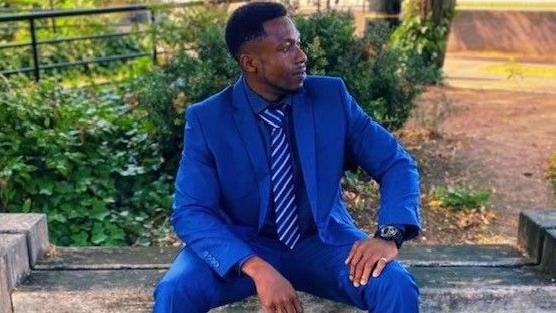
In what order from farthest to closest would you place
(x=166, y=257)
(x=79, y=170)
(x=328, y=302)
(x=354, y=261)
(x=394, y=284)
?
(x=79, y=170)
(x=166, y=257)
(x=328, y=302)
(x=354, y=261)
(x=394, y=284)

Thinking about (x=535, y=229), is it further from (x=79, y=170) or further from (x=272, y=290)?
(x=79, y=170)

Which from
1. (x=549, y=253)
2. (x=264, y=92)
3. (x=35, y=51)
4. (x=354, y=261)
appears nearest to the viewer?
(x=354, y=261)

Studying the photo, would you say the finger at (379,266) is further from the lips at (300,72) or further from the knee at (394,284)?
A: the lips at (300,72)

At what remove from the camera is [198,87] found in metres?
4.51

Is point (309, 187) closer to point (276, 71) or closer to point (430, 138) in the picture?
point (276, 71)

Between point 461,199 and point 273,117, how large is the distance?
7.82 ft

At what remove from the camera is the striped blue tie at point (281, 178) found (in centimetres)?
260

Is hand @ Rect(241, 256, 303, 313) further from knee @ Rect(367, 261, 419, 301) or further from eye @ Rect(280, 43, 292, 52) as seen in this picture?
eye @ Rect(280, 43, 292, 52)

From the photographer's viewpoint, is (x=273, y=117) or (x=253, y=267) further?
(x=273, y=117)

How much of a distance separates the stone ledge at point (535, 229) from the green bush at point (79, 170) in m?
2.04

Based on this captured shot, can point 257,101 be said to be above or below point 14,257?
above

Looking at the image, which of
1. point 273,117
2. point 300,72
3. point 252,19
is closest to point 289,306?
point 273,117

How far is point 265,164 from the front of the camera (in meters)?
2.58

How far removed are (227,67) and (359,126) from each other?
205 centimetres
